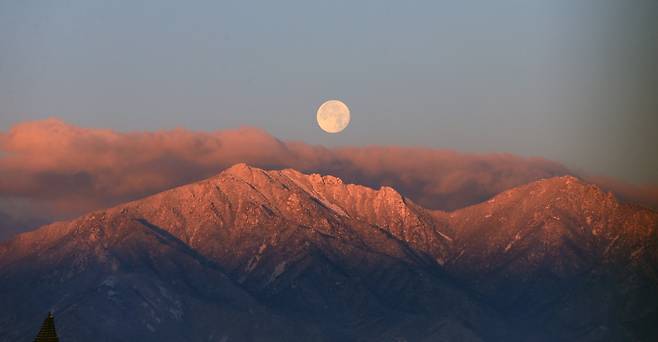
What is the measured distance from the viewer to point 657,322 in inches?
3639

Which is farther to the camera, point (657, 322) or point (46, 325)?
point (657, 322)

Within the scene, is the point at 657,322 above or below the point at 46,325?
below

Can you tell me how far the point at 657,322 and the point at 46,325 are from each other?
1965 inches

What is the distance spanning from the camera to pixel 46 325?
172 feet
